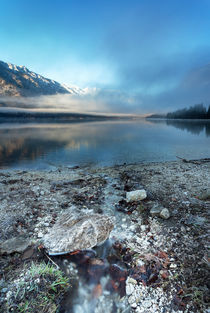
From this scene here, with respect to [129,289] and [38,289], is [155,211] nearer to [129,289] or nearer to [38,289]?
[129,289]

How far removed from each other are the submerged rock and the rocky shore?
32mm

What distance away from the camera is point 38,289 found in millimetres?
3102

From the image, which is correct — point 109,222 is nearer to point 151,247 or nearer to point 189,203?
point 151,247

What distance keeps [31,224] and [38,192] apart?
289 centimetres

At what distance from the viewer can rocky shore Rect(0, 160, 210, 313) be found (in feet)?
9.82

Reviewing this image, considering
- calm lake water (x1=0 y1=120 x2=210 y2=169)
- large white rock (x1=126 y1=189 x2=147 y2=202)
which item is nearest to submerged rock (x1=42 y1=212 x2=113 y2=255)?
large white rock (x1=126 y1=189 x2=147 y2=202)

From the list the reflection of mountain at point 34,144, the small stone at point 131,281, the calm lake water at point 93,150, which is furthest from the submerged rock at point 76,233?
the reflection of mountain at point 34,144

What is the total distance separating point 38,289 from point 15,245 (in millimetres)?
1715

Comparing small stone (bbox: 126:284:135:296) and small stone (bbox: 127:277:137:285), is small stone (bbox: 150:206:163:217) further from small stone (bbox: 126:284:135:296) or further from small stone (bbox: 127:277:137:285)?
small stone (bbox: 126:284:135:296)

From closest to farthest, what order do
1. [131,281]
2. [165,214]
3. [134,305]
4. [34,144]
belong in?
[134,305]
[131,281]
[165,214]
[34,144]

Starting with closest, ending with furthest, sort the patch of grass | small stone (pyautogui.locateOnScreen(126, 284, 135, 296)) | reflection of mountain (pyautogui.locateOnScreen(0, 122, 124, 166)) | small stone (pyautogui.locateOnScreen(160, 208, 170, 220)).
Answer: the patch of grass < small stone (pyautogui.locateOnScreen(126, 284, 135, 296)) < small stone (pyautogui.locateOnScreen(160, 208, 170, 220)) < reflection of mountain (pyautogui.locateOnScreen(0, 122, 124, 166))

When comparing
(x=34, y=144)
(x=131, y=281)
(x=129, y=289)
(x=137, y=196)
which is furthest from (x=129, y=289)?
(x=34, y=144)

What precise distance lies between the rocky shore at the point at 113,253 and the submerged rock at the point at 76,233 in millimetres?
32

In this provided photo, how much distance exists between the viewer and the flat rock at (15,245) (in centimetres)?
406
